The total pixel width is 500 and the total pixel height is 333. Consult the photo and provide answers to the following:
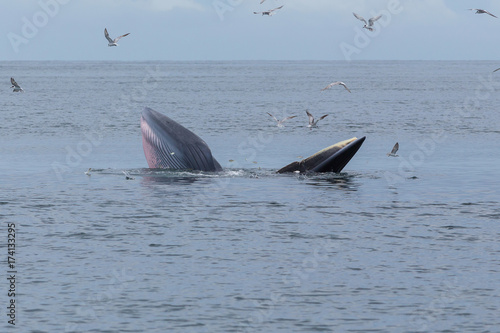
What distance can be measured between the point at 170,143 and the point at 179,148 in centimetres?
40

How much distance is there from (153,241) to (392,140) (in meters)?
38.9

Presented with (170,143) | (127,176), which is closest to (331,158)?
(170,143)

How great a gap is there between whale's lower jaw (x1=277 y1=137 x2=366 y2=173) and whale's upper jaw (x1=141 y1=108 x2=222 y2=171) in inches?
177

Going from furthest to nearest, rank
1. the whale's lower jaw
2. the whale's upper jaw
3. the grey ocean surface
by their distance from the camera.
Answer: the whale's lower jaw < the whale's upper jaw < the grey ocean surface

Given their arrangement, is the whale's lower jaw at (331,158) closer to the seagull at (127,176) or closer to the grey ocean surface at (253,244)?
the grey ocean surface at (253,244)

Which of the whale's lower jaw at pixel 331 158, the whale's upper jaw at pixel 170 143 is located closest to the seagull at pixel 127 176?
the whale's upper jaw at pixel 170 143

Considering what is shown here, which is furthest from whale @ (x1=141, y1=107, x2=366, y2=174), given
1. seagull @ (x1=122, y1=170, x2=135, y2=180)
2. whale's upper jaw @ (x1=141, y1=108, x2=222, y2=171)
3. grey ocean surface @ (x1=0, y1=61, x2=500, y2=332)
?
seagull @ (x1=122, y1=170, x2=135, y2=180)

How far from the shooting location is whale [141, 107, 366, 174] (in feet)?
111

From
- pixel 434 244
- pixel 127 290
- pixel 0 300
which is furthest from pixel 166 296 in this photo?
pixel 434 244

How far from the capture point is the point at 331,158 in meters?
36.0

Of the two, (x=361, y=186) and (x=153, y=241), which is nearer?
(x=153, y=241)

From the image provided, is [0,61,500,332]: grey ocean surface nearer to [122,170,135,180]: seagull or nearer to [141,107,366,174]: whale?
[122,170,135,180]: seagull

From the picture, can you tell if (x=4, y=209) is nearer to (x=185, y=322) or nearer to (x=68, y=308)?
(x=68, y=308)

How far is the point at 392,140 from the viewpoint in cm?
6238
